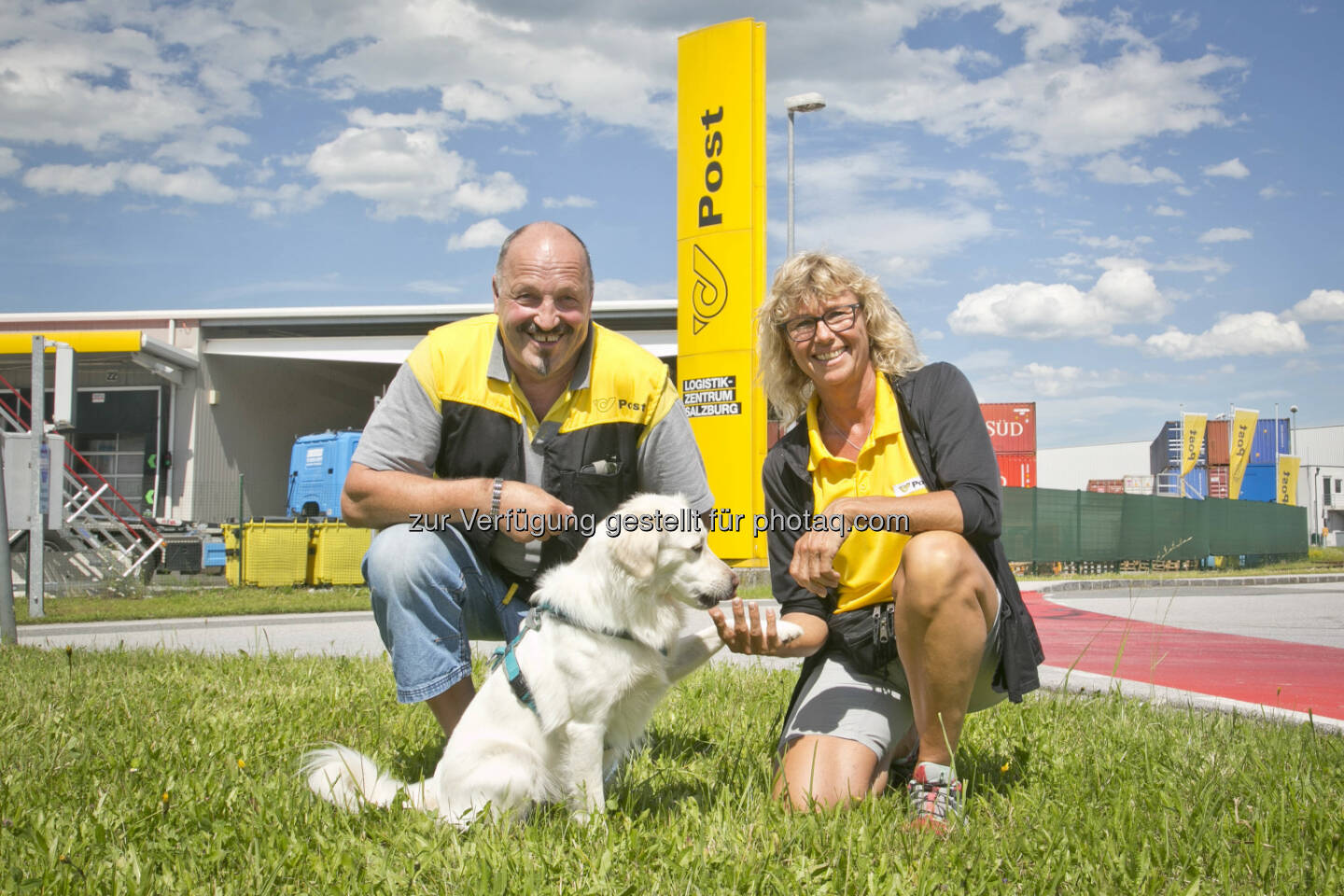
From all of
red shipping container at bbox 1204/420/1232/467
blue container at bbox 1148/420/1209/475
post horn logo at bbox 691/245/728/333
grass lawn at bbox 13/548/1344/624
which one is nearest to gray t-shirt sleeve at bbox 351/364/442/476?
grass lawn at bbox 13/548/1344/624

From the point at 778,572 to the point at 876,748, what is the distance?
2.27 feet

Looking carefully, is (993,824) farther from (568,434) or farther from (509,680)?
(568,434)

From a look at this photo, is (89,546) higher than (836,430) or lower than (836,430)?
lower

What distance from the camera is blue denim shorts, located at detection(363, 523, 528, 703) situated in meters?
3.04

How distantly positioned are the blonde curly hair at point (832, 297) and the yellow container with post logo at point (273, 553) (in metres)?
13.2

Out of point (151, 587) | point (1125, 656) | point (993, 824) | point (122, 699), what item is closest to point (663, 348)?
point (151, 587)

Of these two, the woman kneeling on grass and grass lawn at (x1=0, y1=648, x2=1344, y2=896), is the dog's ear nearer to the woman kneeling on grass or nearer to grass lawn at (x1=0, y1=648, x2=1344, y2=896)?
the woman kneeling on grass

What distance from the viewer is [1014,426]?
3381 centimetres

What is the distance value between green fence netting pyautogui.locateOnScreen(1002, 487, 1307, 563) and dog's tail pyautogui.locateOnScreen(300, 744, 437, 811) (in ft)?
56.4

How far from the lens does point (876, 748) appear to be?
9.86 feet

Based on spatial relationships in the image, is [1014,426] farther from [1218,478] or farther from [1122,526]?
[1218,478]

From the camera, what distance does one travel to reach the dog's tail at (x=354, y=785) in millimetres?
2703

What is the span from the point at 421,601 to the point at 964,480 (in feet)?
5.97

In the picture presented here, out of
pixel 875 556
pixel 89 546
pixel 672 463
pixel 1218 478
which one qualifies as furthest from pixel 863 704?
pixel 1218 478
